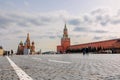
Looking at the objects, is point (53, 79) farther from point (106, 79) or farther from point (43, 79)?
point (106, 79)

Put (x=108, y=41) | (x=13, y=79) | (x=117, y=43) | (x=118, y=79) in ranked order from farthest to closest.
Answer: (x=108, y=41), (x=117, y=43), (x=13, y=79), (x=118, y=79)

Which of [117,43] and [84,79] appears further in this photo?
[117,43]

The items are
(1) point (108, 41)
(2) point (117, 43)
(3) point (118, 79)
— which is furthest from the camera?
(1) point (108, 41)

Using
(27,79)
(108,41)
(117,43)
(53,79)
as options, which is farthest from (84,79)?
(108,41)

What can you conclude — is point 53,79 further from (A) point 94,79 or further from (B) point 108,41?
(B) point 108,41

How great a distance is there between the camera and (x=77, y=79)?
8.55 m

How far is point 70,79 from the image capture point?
855cm

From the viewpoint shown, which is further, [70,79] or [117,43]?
[117,43]

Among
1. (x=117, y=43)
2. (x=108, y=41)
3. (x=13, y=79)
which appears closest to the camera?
(x=13, y=79)

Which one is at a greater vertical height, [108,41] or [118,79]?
[108,41]

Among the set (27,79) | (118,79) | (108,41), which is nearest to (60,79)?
(27,79)

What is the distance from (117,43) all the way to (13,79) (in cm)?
17634

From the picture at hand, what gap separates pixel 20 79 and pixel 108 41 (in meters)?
193

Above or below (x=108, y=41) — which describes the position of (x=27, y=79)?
below
